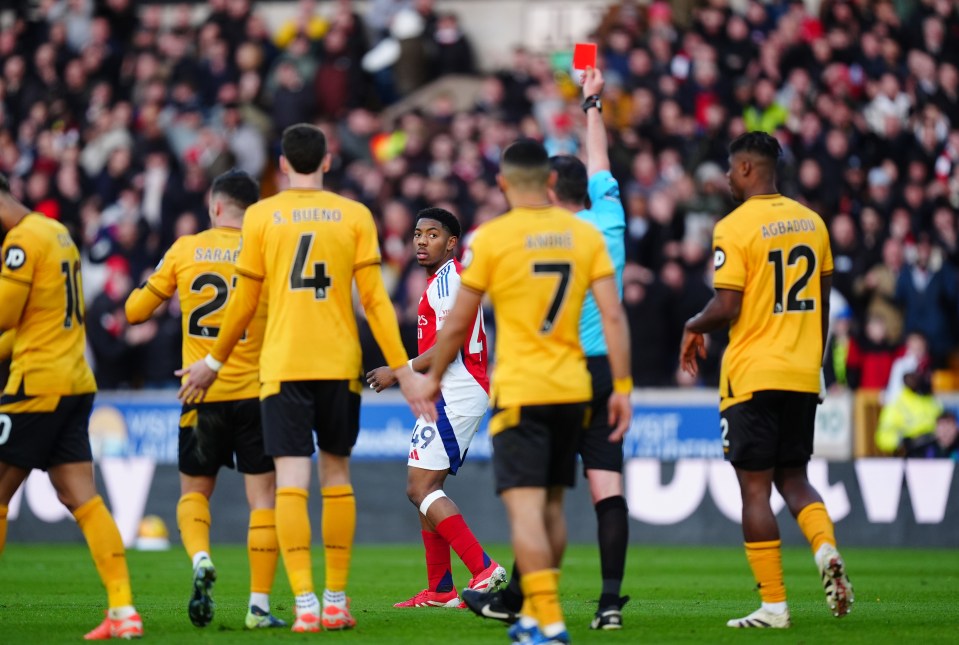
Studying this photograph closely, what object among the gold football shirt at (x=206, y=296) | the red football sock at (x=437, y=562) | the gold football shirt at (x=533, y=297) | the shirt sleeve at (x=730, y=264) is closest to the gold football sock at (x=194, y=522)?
the gold football shirt at (x=206, y=296)

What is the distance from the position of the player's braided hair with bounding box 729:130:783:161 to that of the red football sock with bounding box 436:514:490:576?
10.2ft

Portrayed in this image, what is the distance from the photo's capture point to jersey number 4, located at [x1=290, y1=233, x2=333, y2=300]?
29.3 ft

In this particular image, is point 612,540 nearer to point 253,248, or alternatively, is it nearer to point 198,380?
point 198,380

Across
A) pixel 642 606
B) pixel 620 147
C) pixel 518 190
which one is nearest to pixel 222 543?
pixel 620 147

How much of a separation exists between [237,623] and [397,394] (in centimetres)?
1113

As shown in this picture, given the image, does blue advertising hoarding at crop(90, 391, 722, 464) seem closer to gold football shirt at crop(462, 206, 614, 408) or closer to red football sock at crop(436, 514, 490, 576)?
red football sock at crop(436, 514, 490, 576)

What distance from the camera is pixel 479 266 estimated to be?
802cm

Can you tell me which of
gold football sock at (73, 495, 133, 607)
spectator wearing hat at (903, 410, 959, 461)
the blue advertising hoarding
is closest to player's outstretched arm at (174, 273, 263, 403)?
gold football sock at (73, 495, 133, 607)

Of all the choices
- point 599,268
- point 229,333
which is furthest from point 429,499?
point 599,268

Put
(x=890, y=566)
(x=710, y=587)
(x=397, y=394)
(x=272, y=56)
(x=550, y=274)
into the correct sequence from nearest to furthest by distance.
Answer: (x=550, y=274) → (x=710, y=587) → (x=890, y=566) → (x=397, y=394) → (x=272, y=56)

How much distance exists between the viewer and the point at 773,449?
9648 millimetres

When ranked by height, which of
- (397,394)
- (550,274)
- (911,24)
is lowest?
(397,394)

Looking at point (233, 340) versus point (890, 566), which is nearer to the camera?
point (233, 340)

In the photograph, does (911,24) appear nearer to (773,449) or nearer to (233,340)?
(773,449)
